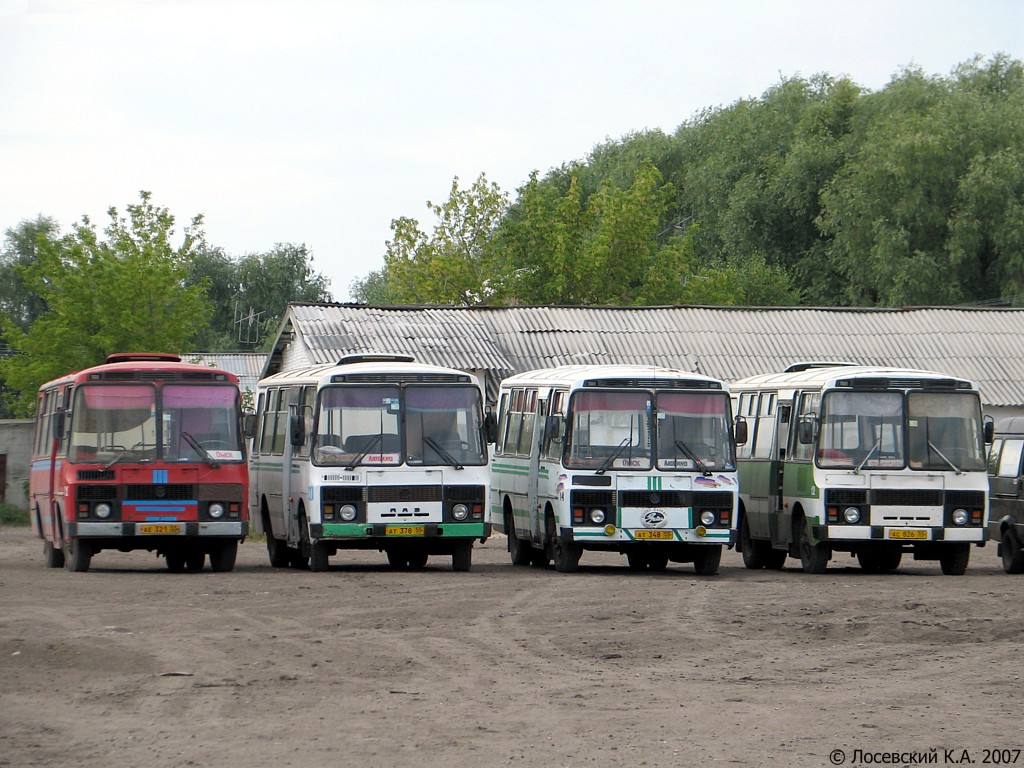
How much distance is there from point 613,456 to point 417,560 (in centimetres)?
459

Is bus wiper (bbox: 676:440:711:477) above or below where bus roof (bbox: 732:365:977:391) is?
below

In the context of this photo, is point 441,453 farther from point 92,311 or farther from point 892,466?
point 92,311

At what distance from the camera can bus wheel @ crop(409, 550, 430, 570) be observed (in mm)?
24595

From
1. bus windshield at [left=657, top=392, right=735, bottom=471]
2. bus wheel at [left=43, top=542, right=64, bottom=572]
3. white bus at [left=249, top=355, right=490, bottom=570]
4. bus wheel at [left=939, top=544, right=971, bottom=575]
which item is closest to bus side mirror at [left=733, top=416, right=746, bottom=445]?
bus windshield at [left=657, top=392, right=735, bottom=471]

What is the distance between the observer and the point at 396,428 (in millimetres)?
22422

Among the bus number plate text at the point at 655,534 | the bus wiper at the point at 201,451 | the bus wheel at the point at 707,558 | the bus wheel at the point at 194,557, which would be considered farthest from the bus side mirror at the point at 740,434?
the bus wheel at the point at 194,557

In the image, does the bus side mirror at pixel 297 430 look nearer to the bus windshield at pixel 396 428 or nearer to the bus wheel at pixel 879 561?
the bus windshield at pixel 396 428

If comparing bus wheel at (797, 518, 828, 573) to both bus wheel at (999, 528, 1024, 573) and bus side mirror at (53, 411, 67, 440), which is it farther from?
bus side mirror at (53, 411, 67, 440)

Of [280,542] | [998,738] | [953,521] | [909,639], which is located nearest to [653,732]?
[998,738]

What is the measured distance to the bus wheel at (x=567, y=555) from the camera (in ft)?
74.5

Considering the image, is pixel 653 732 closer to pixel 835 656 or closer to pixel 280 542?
pixel 835 656

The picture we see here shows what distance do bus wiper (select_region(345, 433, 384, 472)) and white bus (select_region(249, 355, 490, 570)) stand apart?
0.5 inches

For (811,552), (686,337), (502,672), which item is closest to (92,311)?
(686,337)

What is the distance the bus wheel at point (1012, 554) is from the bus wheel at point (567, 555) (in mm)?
6273
